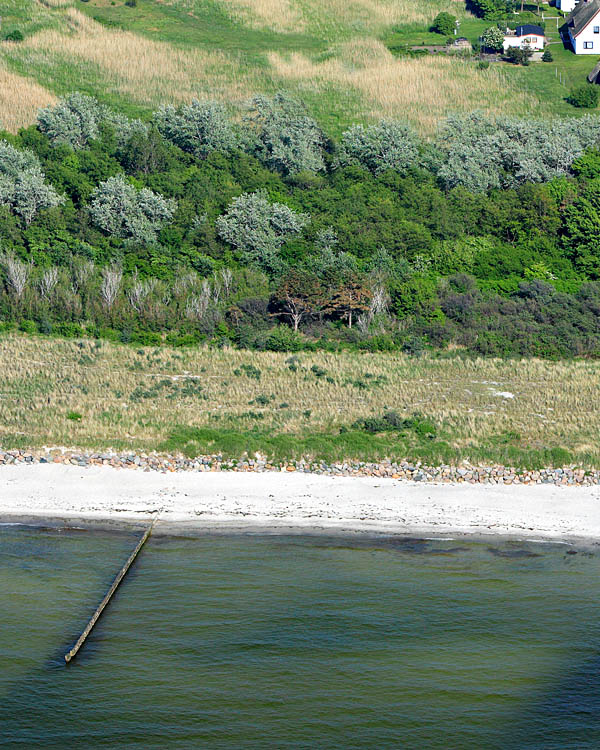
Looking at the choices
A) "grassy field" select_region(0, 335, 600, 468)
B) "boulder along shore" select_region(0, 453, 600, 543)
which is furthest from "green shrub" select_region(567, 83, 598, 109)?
"boulder along shore" select_region(0, 453, 600, 543)

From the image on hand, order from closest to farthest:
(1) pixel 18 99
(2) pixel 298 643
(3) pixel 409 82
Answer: (2) pixel 298 643 < (1) pixel 18 99 < (3) pixel 409 82

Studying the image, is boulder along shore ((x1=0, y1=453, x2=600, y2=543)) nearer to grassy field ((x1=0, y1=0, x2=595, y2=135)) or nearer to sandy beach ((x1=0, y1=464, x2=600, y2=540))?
sandy beach ((x1=0, y1=464, x2=600, y2=540))

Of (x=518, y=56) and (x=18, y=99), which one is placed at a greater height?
(x=518, y=56)

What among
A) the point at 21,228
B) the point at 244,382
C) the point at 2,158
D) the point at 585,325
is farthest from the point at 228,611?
the point at 2,158

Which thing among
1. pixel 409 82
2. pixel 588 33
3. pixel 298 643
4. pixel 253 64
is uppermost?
pixel 588 33

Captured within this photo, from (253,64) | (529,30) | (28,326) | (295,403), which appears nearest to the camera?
(295,403)

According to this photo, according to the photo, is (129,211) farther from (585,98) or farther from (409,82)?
(585,98)

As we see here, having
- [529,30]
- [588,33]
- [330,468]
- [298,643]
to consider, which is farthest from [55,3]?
[298,643]

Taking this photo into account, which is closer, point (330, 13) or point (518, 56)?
point (518, 56)
